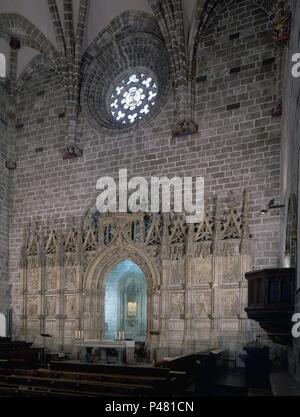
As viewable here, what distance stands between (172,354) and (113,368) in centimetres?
434

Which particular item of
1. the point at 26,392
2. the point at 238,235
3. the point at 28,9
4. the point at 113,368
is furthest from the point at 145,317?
the point at 28,9

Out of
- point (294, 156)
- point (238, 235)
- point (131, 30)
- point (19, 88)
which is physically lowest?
point (238, 235)

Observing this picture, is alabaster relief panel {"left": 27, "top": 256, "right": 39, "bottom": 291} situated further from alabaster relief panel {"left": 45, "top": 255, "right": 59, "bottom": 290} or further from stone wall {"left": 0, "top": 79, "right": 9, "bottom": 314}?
stone wall {"left": 0, "top": 79, "right": 9, "bottom": 314}

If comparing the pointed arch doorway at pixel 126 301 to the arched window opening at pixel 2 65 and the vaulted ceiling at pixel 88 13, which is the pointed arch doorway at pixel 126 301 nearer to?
the vaulted ceiling at pixel 88 13

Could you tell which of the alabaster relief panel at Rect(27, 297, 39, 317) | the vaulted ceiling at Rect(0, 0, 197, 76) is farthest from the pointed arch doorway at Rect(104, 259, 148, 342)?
the vaulted ceiling at Rect(0, 0, 197, 76)

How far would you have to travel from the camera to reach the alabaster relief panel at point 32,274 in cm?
1526

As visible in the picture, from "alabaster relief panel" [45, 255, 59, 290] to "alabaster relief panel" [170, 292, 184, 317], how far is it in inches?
154

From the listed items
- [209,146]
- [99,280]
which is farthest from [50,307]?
[209,146]

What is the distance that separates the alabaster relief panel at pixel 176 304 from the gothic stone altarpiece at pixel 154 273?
3 cm

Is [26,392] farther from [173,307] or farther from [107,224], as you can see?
[107,224]

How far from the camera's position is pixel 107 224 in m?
14.3

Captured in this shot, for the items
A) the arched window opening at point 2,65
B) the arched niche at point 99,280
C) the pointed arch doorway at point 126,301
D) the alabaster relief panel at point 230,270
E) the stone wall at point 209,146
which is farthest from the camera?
the arched window opening at point 2,65

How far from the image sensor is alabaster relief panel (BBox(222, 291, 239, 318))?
12.1 metres

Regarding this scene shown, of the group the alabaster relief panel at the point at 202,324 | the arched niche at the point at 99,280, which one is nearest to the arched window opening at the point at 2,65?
the arched niche at the point at 99,280
